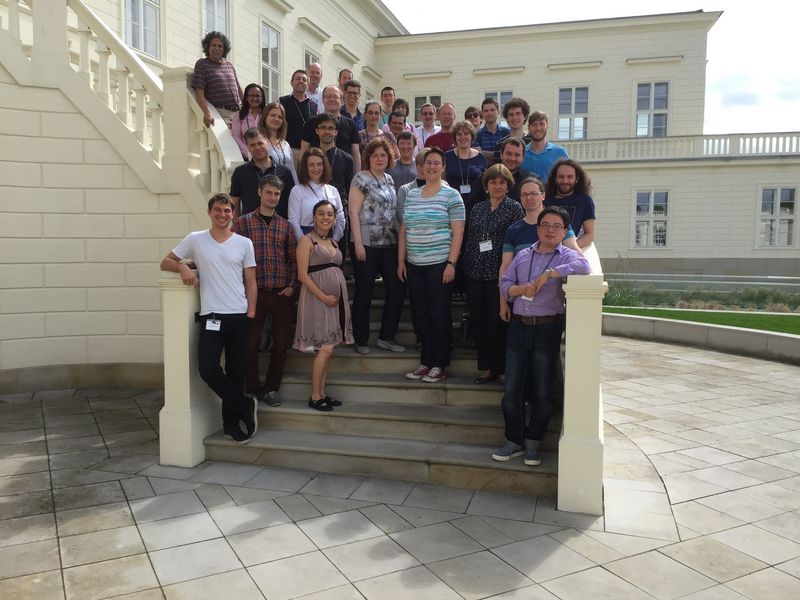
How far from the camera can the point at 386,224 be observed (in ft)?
18.5

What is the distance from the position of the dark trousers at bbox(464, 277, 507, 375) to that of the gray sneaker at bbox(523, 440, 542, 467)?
3.01ft

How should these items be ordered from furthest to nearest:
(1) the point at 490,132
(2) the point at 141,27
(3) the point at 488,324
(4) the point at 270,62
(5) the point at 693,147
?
(5) the point at 693,147 → (4) the point at 270,62 → (2) the point at 141,27 → (1) the point at 490,132 → (3) the point at 488,324

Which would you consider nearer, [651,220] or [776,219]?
[776,219]

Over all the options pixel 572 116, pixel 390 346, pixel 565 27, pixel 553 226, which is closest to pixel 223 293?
pixel 390 346

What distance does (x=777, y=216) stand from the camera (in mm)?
23547

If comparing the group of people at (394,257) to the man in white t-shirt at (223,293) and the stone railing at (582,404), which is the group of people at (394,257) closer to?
the man in white t-shirt at (223,293)

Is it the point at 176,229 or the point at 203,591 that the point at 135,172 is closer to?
the point at 176,229

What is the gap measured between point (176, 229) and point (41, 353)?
6.76ft

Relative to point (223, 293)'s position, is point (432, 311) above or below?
below

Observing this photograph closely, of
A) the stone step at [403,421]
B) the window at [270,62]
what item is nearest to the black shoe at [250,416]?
the stone step at [403,421]

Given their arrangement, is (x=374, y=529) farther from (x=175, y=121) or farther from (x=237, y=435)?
(x=175, y=121)

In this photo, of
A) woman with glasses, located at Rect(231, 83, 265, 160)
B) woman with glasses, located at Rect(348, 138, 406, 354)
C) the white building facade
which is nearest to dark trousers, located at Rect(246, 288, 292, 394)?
woman with glasses, located at Rect(348, 138, 406, 354)

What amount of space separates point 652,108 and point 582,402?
24346mm

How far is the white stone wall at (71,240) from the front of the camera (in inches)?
267
